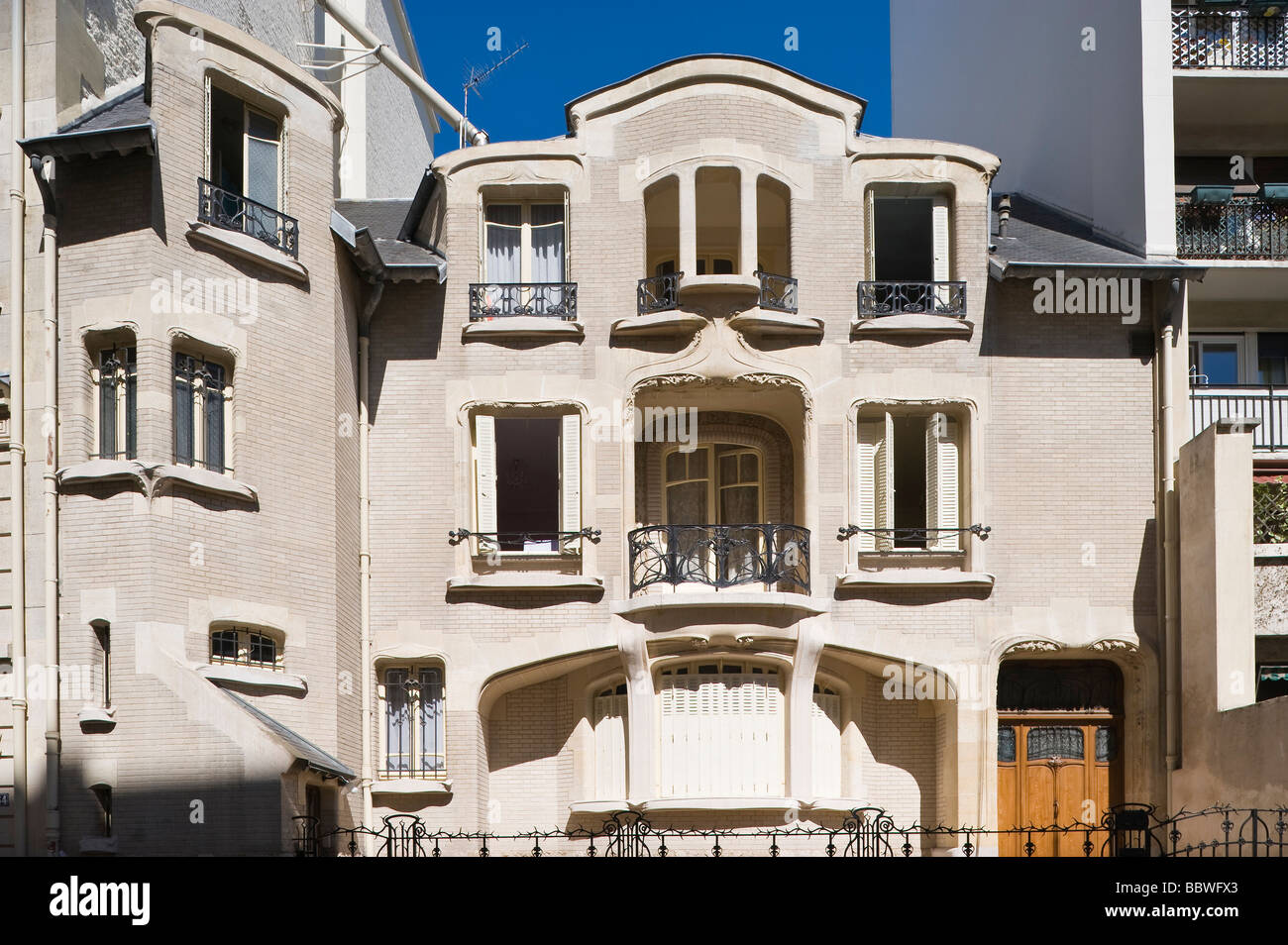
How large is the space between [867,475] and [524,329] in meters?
4.91

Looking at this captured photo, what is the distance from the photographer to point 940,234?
70.8 ft

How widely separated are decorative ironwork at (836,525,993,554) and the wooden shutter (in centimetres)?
454

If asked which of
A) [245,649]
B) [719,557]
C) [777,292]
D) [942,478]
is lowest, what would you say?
[245,649]

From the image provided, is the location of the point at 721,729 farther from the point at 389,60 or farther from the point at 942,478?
the point at 389,60

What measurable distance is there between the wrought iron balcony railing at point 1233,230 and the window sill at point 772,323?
5799 mm

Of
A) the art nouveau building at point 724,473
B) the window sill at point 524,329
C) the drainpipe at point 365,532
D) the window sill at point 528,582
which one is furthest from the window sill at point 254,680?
the window sill at point 524,329

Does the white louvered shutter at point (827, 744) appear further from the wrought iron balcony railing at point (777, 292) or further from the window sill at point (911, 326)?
the wrought iron balcony railing at point (777, 292)

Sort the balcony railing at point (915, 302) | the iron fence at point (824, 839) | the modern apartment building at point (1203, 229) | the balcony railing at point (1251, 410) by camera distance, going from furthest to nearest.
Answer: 1. the balcony railing at point (1251, 410)
2. the balcony railing at point (915, 302)
3. the modern apartment building at point (1203, 229)
4. the iron fence at point (824, 839)

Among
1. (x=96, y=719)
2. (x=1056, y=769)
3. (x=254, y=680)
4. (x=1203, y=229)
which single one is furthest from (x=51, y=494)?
(x=1203, y=229)

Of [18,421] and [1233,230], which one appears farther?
[1233,230]

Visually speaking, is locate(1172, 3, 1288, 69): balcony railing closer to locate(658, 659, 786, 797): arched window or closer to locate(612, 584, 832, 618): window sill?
locate(612, 584, 832, 618): window sill

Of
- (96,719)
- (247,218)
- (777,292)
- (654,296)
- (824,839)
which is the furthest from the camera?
(777,292)

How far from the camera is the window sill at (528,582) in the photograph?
20438 mm
